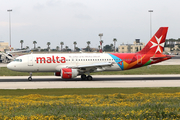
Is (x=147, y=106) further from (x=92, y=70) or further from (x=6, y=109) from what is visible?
(x=92, y=70)

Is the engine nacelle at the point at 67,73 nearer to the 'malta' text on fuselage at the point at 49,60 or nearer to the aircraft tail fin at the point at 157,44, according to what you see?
the 'malta' text on fuselage at the point at 49,60

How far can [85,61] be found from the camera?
37688mm

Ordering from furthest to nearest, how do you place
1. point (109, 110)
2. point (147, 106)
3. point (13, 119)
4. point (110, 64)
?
point (110, 64) → point (147, 106) → point (109, 110) → point (13, 119)

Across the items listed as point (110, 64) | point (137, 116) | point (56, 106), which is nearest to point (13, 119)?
point (56, 106)

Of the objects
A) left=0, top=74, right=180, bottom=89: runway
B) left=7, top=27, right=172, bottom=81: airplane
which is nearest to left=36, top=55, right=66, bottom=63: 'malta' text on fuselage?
left=7, top=27, right=172, bottom=81: airplane

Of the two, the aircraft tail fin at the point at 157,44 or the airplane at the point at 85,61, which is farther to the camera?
the aircraft tail fin at the point at 157,44

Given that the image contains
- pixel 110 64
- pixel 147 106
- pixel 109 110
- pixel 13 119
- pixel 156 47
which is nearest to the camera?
pixel 13 119

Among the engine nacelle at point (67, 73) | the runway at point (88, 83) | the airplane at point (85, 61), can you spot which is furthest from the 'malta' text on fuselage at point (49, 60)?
the runway at point (88, 83)

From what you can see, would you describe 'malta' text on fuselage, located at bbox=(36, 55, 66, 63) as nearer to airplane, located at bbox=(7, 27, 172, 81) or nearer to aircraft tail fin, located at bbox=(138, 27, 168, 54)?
airplane, located at bbox=(7, 27, 172, 81)

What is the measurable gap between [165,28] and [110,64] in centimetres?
1085

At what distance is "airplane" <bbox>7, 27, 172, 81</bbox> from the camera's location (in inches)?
1424

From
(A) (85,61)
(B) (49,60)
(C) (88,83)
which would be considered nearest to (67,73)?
(C) (88,83)

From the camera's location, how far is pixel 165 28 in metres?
Result: 39.3

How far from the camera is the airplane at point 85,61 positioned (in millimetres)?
36166
